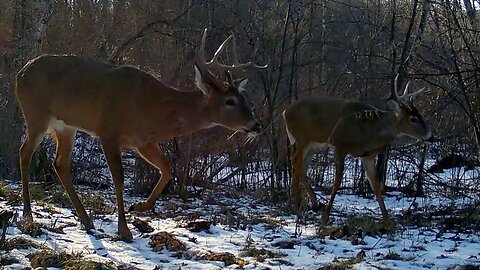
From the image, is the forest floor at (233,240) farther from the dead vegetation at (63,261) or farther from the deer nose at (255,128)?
the deer nose at (255,128)

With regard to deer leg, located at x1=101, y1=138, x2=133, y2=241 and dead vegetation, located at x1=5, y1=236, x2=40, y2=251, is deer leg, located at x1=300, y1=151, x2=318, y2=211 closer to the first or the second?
deer leg, located at x1=101, y1=138, x2=133, y2=241

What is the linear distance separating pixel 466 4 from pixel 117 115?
5.03 meters

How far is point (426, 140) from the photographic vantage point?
10695mm

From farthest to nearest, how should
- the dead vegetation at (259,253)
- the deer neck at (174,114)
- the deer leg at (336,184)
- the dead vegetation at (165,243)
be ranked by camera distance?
1. the deer leg at (336,184)
2. the deer neck at (174,114)
3. the dead vegetation at (165,243)
4. the dead vegetation at (259,253)

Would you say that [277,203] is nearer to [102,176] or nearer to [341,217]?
[341,217]

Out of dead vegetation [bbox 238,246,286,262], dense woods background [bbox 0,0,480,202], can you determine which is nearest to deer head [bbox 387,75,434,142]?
dense woods background [bbox 0,0,480,202]

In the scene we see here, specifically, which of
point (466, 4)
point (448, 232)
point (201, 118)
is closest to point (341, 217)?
point (448, 232)

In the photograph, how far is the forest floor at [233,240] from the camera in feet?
20.3

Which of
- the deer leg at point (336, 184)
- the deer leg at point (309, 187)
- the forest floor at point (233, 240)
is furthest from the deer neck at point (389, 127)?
the deer leg at point (309, 187)

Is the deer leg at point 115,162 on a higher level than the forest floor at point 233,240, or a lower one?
higher

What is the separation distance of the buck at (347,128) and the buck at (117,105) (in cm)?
251

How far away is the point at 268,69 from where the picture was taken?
12.7 metres

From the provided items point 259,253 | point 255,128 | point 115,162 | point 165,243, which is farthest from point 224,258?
point 255,128

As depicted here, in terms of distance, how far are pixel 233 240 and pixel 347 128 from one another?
3937 millimetres
